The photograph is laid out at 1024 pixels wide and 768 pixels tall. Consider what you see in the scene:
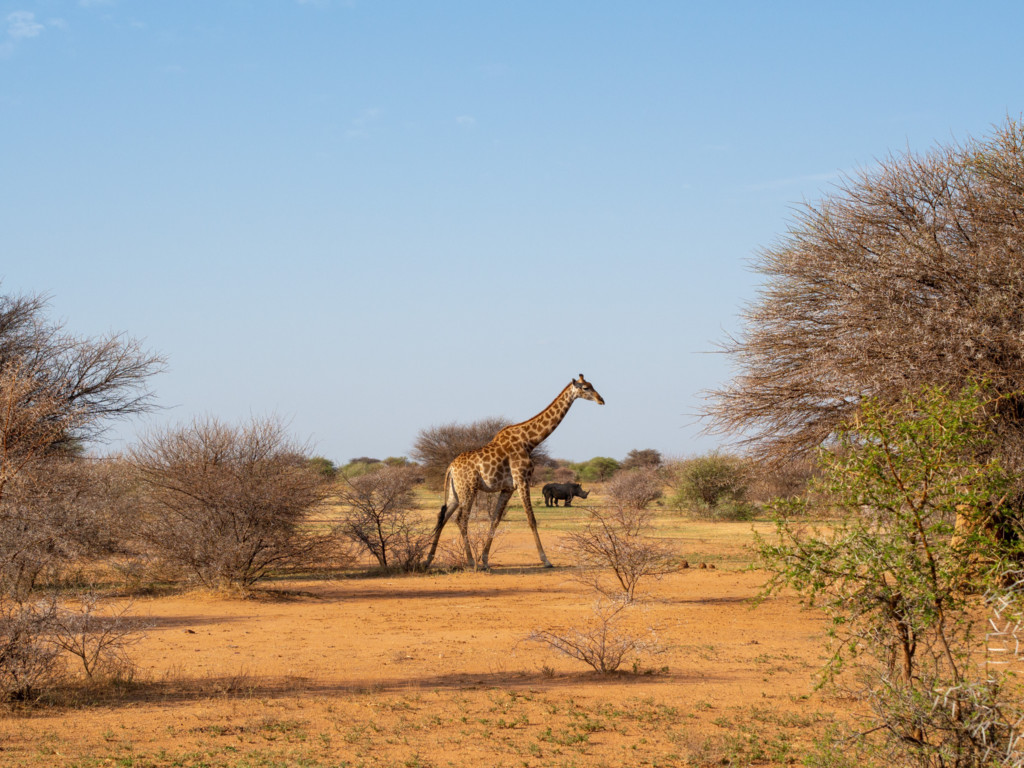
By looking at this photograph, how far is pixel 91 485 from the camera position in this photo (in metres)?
16.6

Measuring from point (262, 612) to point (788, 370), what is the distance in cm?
891

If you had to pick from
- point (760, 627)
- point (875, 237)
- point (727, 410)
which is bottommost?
point (760, 627)

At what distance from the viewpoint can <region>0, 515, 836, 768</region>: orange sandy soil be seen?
6.84 m

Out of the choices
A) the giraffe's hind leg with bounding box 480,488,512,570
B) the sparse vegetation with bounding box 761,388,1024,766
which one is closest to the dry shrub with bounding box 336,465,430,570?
the giraffe's hind leg with bounding box 480,488,512,570

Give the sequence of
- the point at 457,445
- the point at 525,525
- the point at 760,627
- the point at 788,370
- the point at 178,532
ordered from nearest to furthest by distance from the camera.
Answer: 1. the point at 760,627
2. the point at 788,370
3. the point at 178,532
4. the point at 525,525
5. the point at 457,445

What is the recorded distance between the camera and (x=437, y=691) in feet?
28.8

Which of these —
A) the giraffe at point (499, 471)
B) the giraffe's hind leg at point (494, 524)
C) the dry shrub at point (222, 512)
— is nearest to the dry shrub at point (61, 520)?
the dry shrub at point (222, 512)

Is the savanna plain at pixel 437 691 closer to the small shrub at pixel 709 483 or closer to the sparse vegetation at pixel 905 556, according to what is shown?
the sparse vegetation at pixel 905 556

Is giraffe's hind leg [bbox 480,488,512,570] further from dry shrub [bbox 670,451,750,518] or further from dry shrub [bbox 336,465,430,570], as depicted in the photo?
dry shrub [bbox 670,451,750,518]

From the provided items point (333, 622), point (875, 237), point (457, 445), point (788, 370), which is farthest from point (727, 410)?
point (457, 445)

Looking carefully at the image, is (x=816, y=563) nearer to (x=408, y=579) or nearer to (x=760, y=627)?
(x=760, y=627)

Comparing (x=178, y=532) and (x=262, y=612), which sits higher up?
(x=178, y=532)

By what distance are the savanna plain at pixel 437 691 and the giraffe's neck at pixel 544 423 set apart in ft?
15.9

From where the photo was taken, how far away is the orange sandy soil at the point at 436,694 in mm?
6844
